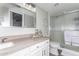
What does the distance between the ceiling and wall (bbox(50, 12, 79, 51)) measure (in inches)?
3.6

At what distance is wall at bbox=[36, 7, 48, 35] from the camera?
137 centimetres

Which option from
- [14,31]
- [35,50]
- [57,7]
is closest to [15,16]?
[14,31]

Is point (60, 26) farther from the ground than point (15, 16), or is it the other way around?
point (15, 16)

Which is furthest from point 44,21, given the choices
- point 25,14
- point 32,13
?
point 25,14

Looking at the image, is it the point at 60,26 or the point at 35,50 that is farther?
the point at 60,26

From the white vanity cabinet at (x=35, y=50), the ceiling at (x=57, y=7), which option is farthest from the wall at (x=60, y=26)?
the white vanity cabinet at (x=35, y=50)

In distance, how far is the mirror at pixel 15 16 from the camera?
1.07 m

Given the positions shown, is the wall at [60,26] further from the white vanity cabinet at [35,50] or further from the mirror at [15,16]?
the mirror at [15,16]

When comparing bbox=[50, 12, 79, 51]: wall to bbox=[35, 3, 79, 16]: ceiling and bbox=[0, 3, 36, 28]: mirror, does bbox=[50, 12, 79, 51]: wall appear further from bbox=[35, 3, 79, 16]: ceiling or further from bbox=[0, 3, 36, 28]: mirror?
bbox=[0, 3, 36, 28]: mirror

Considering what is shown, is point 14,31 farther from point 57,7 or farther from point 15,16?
point 57,7

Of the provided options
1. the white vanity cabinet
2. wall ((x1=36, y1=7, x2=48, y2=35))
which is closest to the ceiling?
wall ((x1=36, y1=7, x2=48, y2=35))

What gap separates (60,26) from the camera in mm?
1387

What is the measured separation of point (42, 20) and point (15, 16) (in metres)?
0.49

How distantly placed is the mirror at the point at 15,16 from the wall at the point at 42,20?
0.07m
